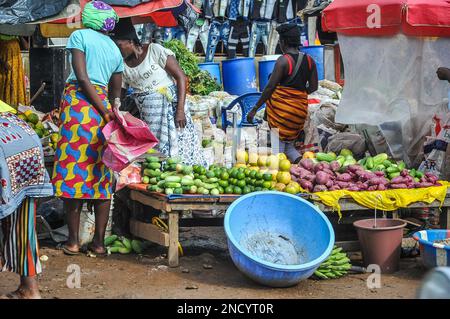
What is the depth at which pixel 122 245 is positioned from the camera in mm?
6797

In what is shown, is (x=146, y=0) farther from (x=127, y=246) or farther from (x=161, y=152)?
(x=127, y=246)

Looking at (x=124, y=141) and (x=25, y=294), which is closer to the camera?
(x=25, y=294)

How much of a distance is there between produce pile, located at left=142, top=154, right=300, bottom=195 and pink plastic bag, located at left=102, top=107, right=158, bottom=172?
38cm

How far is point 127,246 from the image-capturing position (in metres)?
6.78

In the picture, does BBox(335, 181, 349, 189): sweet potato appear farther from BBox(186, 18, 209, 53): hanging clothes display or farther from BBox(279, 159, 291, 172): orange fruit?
BBox(186, 18, 209, 53): hanging clothes display

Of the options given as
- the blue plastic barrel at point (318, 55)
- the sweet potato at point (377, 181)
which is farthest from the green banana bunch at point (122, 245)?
the blue plastic barrel at point (318, 55)

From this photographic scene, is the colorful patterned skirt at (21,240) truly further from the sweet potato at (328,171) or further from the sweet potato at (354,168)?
the sweet potato at (354,168)

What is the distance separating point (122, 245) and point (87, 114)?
121 cm

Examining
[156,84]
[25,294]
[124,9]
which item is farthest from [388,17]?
[25,294]

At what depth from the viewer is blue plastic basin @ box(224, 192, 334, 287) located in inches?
234

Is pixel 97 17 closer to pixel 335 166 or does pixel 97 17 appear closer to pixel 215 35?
pixel 335 166

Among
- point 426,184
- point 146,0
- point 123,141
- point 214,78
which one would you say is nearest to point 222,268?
point 123,141

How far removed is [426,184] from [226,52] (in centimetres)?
765

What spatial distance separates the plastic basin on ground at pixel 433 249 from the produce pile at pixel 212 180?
1069 mm
